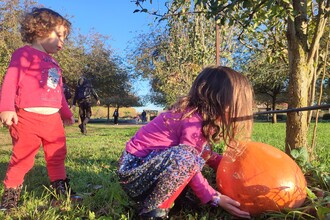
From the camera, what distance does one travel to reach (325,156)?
12.2ft

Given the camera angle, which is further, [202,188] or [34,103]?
[34,103]

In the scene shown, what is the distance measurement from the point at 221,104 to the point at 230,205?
0.58 meters

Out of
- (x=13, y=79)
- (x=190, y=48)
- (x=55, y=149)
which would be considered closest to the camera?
(x=13, y=79)

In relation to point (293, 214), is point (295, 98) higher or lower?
higher

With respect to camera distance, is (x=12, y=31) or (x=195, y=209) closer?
(x=195, y=209)

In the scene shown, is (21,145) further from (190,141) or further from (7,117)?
(190,141)

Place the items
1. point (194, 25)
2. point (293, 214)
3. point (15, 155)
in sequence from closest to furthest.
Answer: point (293, 214), point (15, 155), point (194, 25)

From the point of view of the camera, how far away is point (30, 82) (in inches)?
105

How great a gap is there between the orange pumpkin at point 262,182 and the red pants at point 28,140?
137cm

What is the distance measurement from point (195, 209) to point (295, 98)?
1.39 m

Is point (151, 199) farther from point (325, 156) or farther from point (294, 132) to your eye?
point (325, 156)

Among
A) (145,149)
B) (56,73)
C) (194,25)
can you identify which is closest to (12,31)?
(194,25)

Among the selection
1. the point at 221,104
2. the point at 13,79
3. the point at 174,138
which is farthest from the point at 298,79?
the point at 13,79

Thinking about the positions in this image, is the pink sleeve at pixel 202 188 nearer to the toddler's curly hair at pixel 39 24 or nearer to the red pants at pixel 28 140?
the red pants at pixel 28 140
